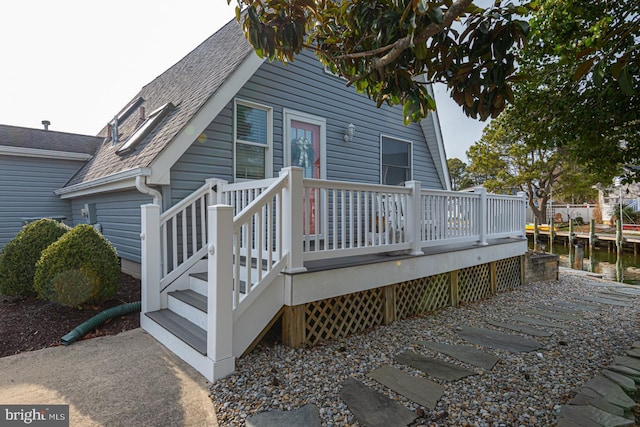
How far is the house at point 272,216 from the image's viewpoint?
334cm

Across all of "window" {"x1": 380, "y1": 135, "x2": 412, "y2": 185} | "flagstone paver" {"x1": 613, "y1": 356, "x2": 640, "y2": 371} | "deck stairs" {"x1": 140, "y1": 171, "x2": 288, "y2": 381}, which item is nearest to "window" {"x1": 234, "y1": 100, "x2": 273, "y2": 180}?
"deck stairs" {"x1": 140, "y1": 171, "x2": 288, "y2": 381}

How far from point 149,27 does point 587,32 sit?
652 centimetres

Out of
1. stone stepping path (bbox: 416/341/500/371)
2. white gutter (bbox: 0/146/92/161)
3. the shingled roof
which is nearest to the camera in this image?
stone stepping path (bbox: 416/341/500/371)

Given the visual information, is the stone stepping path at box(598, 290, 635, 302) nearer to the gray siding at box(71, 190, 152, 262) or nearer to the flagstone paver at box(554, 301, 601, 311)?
the flagstone paver at box(554, 301, 601, 311)

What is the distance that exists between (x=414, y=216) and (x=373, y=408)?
9.74ft

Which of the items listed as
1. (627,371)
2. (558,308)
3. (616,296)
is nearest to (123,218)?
(627,371)

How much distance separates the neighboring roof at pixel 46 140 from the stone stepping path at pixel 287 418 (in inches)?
366

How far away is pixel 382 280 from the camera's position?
4.37 meters

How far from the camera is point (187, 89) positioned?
591cm

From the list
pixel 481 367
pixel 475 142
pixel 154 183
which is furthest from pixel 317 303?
pixel 475 142

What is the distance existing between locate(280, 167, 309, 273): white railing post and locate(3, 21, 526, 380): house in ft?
0.04

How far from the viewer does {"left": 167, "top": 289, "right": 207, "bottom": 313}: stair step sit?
3653mm

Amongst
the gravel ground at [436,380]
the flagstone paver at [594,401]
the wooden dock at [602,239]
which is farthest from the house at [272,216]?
the wooden dock at [602,239]

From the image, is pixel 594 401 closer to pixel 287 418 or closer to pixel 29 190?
pixel 287 418
